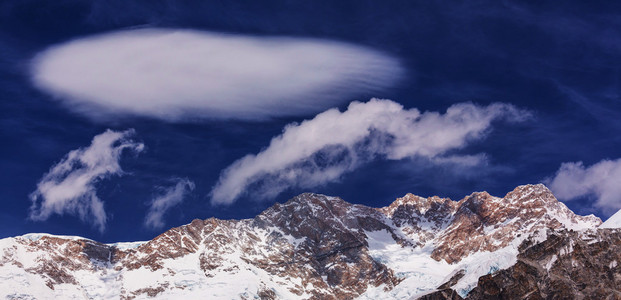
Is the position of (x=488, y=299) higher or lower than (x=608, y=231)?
lower

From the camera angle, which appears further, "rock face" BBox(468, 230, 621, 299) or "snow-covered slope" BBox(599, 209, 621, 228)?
"snow-covered slope" BBox(599, 209, 621, 228)

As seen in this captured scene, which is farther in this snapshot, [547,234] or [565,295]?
[547,234]

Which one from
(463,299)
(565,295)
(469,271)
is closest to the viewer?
(565,295)

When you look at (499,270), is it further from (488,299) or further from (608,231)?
(608,231)

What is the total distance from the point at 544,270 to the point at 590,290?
25.4 ft

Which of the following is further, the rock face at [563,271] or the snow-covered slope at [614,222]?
the snow-covered slope at [614,222]

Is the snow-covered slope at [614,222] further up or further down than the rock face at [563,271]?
further up

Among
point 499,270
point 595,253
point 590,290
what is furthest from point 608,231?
point 499,270

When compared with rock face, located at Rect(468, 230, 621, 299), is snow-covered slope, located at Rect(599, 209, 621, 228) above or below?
above

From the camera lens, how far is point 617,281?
4525 inches

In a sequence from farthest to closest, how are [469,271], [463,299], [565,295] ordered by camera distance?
[469,271], [463,299], [565,295]

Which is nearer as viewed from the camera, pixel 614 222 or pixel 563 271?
pixel 563 271

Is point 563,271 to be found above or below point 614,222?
below

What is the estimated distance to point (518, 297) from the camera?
373ft
